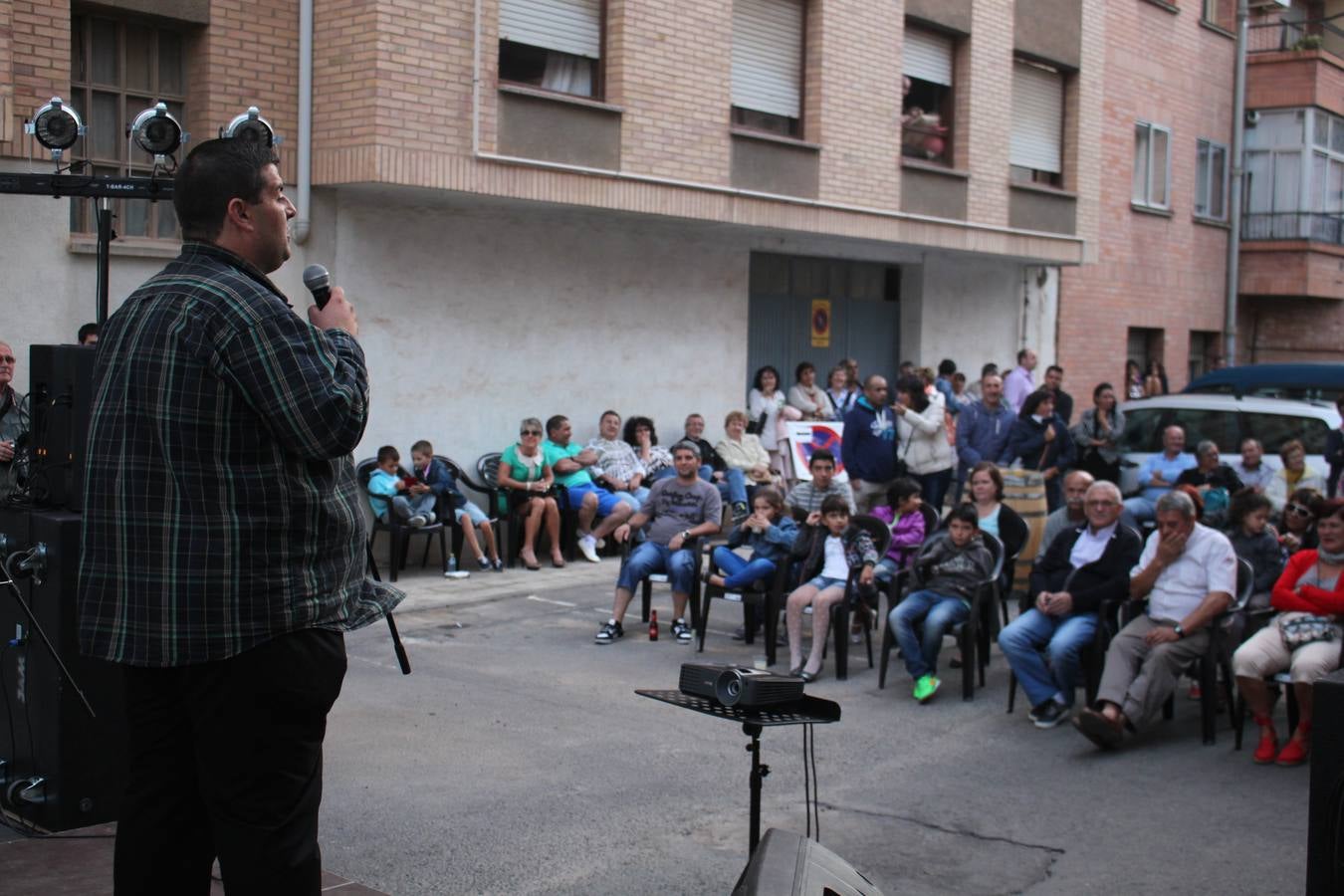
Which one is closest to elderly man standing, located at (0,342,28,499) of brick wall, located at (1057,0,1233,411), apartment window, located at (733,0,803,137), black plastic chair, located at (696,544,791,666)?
black plastic chair, located at (696,544,791,666)

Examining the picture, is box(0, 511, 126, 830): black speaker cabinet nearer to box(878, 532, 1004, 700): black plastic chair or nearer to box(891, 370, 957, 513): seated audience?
box(878, 532, 1004, 700): black plastic chair

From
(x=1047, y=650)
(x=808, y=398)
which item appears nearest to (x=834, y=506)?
(x=1047, y=650)

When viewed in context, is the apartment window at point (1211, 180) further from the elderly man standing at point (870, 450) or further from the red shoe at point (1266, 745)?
the red shoe at point (1266, 745)

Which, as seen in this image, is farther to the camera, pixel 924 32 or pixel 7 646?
pixel 924 32

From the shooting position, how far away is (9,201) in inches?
437

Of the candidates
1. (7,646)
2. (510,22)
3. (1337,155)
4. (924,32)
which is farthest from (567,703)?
(1337,155)

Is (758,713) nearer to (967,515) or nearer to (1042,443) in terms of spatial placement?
(967,515)

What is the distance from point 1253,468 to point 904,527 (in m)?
4.20

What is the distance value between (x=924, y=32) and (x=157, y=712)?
55.4ft

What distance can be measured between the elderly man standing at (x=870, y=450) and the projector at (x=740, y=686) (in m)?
9.90

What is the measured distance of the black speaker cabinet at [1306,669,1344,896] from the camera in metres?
4.31

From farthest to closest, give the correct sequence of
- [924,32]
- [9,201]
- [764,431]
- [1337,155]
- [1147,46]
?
[1337,155], [1147,46], [924,32], [764,431], [9,201]

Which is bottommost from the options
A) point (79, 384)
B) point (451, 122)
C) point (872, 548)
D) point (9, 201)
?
point (872, 548)

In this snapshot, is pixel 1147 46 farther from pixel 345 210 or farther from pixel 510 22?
pixel 345 210
